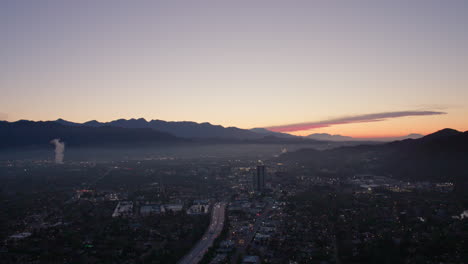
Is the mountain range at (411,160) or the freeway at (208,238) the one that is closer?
the freeway at (208,238)

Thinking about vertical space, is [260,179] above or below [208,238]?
above

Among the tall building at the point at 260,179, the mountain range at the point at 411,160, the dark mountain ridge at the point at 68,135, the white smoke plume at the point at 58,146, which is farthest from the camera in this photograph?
the dark mountain ridge at the point at 68,135

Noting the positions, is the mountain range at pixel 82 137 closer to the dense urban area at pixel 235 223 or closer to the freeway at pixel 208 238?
the dense urban area at pixel 235 223

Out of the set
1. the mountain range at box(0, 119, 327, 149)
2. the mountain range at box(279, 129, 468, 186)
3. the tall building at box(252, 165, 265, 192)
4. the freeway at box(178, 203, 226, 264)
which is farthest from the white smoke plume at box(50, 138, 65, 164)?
the freeway at box(178, 203, 226, 264)

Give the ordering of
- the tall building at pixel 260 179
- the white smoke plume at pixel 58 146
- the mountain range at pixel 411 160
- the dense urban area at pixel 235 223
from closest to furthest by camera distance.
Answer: the dense urban area at pixel 235 223 < the tall building at pixel 260 179 < the mountain range at pixel 411 160 < the white smoke plume at pixel 58 146

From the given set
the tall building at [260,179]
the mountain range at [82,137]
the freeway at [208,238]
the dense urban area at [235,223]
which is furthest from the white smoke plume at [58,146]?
the freeway at [208,238]

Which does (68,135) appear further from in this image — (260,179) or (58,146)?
(260,179)

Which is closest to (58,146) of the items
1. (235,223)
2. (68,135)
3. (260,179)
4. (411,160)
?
(68,135)

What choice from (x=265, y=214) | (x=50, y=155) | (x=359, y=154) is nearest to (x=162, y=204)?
(x=265, y=214)
